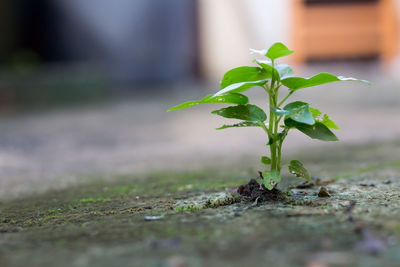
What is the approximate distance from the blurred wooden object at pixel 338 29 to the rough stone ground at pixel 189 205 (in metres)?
4.38

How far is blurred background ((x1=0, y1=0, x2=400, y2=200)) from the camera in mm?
4055

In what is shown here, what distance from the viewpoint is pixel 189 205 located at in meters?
1.15

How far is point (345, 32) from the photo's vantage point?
24.3 feet

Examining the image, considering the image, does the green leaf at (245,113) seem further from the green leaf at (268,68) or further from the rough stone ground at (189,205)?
the rough stone ground at (189,205)

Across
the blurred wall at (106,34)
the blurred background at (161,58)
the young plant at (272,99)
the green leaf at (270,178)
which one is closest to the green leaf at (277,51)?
the young plant at (272,99)

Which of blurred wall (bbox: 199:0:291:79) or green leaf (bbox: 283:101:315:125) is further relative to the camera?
blurred wall (bbox: 199:0:291:79)

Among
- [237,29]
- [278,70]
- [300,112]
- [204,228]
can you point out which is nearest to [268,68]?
[278,70]

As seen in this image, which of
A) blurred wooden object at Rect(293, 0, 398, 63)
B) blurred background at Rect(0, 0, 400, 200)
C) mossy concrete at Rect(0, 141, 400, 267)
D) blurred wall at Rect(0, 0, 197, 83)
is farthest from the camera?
blurred wooden object at Rect(293, 0, 398, 63)

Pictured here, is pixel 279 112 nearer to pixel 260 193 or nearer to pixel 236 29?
pixel 260 193

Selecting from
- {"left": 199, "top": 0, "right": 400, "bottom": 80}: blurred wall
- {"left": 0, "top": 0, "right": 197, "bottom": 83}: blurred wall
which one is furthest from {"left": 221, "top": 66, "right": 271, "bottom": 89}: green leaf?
{"left": 199, "top": 0, "right": 400, "bottom": 80}: blurred wall

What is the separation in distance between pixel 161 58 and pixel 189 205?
622 centimetres

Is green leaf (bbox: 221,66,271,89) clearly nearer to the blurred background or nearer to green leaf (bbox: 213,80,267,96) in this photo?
green leaf (bbox: 213,80,267,96)

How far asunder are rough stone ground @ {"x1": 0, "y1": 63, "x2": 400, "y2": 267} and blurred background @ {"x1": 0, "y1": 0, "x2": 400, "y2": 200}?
2.02ft

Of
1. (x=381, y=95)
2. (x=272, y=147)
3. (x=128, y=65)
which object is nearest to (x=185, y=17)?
(x=128, y=65)
